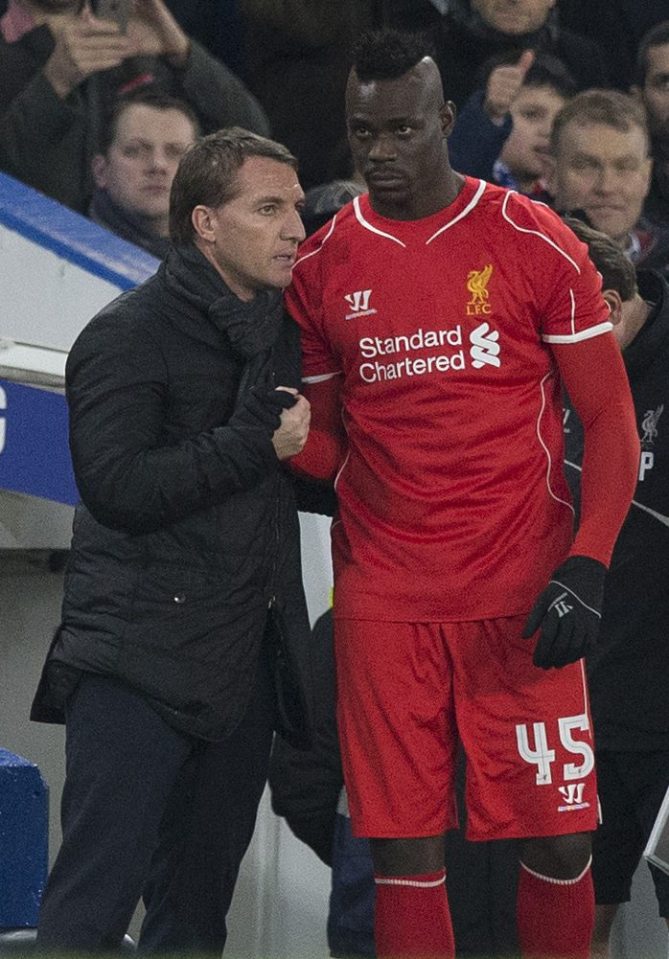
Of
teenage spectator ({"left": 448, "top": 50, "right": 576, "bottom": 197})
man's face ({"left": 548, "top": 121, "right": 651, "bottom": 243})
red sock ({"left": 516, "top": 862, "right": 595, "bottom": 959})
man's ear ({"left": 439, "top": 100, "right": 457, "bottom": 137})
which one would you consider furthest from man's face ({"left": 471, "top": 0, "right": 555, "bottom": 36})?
red sock ({"left": 516, "top": 862, "right": 595, "bottom": 959})

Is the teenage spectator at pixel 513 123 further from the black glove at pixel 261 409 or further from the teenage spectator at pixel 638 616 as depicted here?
the black glove at pixel 261 409

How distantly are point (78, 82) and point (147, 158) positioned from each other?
274 millimetres

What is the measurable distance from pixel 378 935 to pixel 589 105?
3.05 m

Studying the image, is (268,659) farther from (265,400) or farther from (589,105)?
(589,105)

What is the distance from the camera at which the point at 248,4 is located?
19.8 feet

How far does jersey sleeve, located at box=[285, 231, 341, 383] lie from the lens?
11.1 ft

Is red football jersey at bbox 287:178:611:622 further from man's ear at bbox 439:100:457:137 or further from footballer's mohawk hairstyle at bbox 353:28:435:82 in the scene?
footballer's mohawk hairstyle at bbox 353:28:435:82

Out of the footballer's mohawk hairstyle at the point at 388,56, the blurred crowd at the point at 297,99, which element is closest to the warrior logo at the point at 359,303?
the footballer's mohawk hairstyle at the point at 388,56

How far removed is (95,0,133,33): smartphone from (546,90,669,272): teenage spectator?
1251mm

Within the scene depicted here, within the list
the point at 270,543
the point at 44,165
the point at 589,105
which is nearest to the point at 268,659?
the point at 270,543

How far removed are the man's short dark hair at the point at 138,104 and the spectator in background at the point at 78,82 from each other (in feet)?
0.14

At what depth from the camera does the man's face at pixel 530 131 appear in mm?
5977

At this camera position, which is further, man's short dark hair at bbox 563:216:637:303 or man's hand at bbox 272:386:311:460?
man's short dark hair at bbox 563:216:637:303

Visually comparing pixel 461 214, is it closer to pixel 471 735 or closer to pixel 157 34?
pixel 471 735
